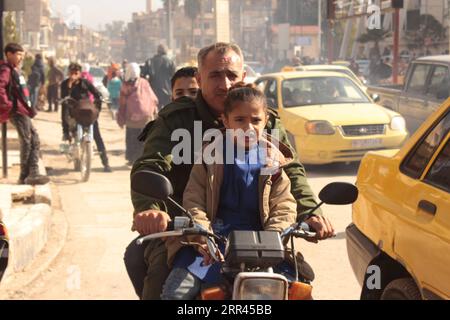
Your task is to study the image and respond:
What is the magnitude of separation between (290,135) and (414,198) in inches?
348

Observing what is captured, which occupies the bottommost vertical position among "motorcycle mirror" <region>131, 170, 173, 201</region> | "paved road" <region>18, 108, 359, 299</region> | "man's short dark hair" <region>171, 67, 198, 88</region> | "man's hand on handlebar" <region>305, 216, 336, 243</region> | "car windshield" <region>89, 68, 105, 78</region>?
"car windshield" <region>89, 68, 105, 78</region>

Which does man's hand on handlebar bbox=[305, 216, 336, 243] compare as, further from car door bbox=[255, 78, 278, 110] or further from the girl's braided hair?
car door bbox=[255, 78, 278, 110]

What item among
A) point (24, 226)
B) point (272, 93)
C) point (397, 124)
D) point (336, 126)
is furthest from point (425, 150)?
point (272, 93)

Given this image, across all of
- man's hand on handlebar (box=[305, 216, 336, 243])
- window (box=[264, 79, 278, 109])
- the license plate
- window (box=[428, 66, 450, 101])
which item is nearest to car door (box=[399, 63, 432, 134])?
window (box=[428, 66, 450, 101])

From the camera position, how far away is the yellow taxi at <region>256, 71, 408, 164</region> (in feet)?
39.7

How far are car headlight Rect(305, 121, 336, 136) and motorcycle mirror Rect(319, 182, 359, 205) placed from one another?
353 inches

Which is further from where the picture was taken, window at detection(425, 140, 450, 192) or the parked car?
the parked car

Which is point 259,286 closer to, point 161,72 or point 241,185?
point 241,185

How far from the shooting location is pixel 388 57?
41344 mm

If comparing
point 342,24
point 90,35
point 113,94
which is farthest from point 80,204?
point 90,35

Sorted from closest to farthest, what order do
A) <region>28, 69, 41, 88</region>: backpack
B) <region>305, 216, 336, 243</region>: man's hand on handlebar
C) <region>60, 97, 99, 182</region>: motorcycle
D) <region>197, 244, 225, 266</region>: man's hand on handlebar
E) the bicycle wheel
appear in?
<region>197, 244, 225, 266</region>: man's hand on handlebar < <region>305, 216, 336, 243</region>: man's hand on handlebar < the bicycle wheel < <region>60, 97, 99, 182</region>: motorcycle < <region>28, 69, 41, 88</region>: backpack

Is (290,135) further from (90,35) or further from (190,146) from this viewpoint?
(90,35)

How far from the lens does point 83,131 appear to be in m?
12.1

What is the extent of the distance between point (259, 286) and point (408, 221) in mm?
1317
